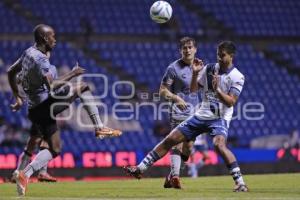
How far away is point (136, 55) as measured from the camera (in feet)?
90.5

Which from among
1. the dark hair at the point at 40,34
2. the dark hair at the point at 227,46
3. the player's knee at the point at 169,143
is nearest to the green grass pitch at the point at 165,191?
the player's knee at the point at 169,143

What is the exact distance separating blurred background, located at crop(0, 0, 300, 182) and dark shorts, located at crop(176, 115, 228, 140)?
341 inches

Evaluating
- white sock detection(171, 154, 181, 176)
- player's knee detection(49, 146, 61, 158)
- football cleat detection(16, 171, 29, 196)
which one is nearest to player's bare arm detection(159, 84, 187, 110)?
white sock detection(171, 154, 181, 176)

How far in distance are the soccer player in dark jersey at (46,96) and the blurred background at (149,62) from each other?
899 cm

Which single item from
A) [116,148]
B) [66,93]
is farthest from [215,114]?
[116,148]

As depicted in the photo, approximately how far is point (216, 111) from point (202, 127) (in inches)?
12.9

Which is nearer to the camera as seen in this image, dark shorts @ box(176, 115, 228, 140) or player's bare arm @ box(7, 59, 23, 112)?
dark shorts @ box(176, 115, 228, 140)

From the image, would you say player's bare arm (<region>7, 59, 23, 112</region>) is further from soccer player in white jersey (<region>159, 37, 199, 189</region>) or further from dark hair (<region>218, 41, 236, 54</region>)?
dark hair (<region>218, 41, 236, 54</region>)

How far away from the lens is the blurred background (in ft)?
71.8

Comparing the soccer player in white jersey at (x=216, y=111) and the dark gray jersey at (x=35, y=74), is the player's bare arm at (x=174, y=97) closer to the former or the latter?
the soccer player in white jersey at (x=216, y=111)

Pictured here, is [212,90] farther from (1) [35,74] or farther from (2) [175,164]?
(1) [35,74]

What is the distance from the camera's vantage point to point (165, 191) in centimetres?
1166

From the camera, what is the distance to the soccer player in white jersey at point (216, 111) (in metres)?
11.2

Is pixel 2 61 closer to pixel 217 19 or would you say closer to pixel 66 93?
pixel 217 19
